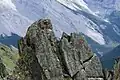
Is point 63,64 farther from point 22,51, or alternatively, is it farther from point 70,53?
point 22,51

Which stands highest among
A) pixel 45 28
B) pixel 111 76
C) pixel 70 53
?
pixel 45 28

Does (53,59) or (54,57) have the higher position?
(54,57)

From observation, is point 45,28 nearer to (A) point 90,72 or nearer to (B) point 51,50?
(B) point 51,50

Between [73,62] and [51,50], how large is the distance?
7.12 ft

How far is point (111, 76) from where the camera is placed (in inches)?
1468

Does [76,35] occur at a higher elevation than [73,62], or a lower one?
higher

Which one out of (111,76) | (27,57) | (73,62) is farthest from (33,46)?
(111,76)

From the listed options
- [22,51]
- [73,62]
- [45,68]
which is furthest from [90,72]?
[22,51]

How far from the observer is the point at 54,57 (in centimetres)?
3681

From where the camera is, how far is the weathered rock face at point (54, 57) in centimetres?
3650

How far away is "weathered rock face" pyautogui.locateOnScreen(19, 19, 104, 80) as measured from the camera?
36500 mm

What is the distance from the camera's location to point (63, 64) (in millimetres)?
37031

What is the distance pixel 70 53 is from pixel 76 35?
2.15m

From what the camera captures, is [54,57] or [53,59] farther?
[54,57]
